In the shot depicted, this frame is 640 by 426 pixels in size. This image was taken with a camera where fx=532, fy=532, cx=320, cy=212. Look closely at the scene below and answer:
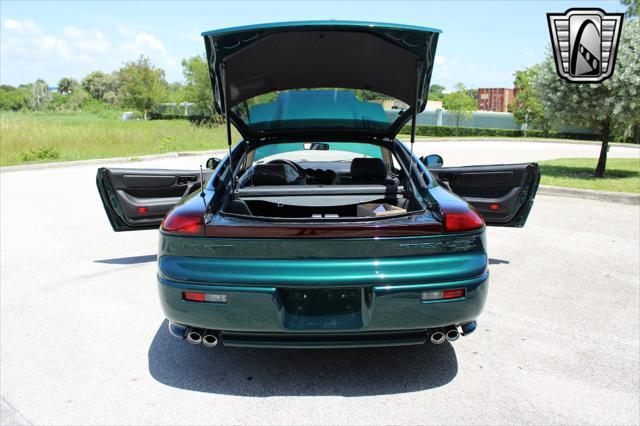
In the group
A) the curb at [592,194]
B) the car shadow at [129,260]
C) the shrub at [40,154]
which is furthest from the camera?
the shrub at [40,154]

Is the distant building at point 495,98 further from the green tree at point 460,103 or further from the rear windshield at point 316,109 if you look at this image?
the rear windshield at point 316,109

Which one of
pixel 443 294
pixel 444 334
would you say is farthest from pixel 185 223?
pixel 444 334

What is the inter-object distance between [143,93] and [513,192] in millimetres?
60508

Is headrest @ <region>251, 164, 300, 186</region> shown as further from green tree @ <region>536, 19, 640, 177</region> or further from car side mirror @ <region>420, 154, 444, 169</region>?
green tree @ <region>536, 19, 640, 177</region>

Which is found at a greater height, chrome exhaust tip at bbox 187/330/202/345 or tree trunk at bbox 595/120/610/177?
tree trunk at bbox 595/120/610/177

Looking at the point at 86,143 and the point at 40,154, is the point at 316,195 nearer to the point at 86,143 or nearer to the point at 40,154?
the point at 40,154

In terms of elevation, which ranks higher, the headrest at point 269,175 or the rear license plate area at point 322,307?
the headrest at point 269,175

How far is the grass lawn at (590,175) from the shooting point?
436 inches

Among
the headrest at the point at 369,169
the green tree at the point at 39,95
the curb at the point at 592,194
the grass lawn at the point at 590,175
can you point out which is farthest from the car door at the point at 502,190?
the green tree at the point at 39,95

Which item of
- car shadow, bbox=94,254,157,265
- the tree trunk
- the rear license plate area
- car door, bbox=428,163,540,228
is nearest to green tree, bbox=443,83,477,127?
the tree trunk

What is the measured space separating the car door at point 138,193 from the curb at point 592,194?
7907mm

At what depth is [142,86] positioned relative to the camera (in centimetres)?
5962

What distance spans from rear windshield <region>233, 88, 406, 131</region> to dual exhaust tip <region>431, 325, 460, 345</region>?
1857mm

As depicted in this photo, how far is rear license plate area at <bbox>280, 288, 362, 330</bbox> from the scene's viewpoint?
281 cm
